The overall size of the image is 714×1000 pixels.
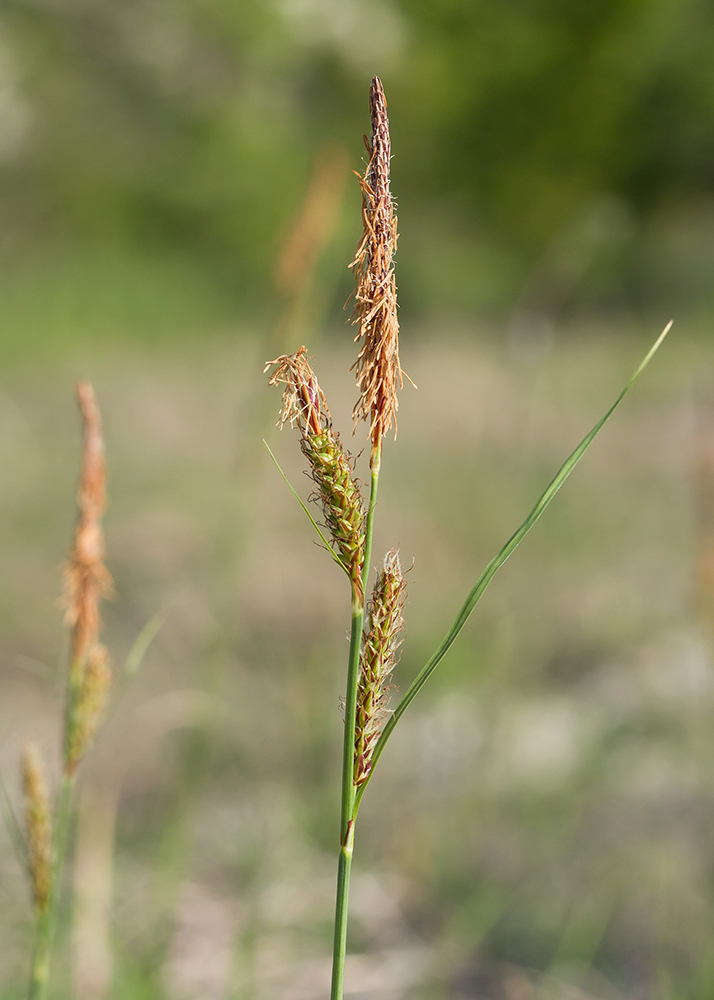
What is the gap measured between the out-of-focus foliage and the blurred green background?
0.02 metres

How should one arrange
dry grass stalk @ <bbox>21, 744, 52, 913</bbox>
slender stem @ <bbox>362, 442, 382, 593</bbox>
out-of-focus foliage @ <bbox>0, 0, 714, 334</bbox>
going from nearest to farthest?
slender stem @ <bbox>362, 442, 382, 593</bbox> < dry grass stalk @ <bbox>21, 744, 52, 913</bbox> < out-of-focus foliage @ <bbox>0, 0, 714, 334</bbox>

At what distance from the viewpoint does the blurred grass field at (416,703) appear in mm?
744

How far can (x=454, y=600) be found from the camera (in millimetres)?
1971

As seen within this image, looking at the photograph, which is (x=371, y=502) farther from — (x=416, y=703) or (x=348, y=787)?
(x=416, y=703)

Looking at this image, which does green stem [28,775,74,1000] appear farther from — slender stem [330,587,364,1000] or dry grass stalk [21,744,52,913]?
slender stem [330,587,364,1000]

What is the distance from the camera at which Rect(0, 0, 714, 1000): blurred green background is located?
2.57 feet

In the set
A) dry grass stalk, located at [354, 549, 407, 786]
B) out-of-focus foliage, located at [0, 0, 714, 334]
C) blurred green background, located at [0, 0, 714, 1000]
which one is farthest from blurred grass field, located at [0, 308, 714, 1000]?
out-of-focus foliage, located at [0, 0, 714, 334]

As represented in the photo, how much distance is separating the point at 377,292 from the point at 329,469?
4cm

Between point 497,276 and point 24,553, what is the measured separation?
134 inches

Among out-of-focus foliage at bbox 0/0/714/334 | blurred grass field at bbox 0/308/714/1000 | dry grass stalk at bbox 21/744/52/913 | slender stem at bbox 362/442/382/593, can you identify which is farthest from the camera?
out-of-focus foliage at bbox 0/0/714/334

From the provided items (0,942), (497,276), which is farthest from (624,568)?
(497,276)

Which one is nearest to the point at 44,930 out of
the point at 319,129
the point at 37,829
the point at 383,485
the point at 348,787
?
the point at 37,829

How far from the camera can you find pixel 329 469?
0.20 metres

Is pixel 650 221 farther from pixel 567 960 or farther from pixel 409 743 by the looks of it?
pixel 567 960
